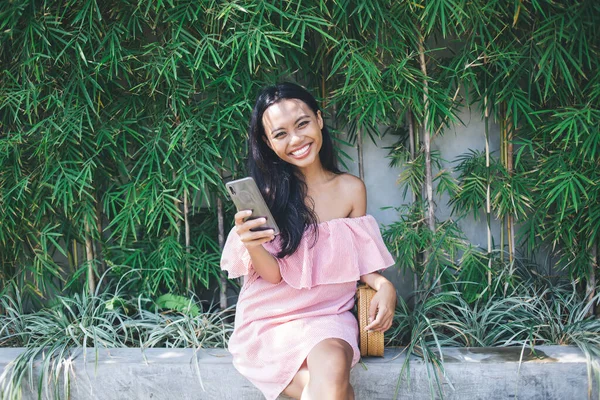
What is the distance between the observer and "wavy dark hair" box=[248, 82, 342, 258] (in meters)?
2.19

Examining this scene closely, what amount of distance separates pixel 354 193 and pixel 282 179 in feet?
1.03

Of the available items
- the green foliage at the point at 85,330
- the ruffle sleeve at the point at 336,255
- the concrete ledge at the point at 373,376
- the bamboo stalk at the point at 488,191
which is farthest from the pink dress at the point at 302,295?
the bamboo stalk at the point at 488,191

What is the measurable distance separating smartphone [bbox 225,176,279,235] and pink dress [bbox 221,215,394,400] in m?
0.28

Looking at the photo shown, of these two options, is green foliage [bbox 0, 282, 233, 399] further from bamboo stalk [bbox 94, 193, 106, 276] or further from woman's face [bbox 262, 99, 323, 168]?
woman's face [bbox 262, 99, 323, 168]

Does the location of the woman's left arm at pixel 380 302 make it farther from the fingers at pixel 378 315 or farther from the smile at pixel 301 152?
the smile at pixel 301 152

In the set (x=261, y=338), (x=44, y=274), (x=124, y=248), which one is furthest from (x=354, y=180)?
(x=44, y=274)

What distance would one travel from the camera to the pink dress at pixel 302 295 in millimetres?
2102

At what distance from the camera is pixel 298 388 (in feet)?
6.56

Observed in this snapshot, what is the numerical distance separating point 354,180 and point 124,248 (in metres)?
1.25

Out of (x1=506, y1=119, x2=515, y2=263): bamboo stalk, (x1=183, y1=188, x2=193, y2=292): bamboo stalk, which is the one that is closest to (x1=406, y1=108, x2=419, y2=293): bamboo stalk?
(x1=506, y1=119, x2=515, y2=263): bamboo stalk

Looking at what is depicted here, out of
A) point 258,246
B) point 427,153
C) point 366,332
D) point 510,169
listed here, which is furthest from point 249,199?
point 510,169

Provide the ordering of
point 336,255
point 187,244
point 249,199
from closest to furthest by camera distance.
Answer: point 249,199, point 336,255, point 187,244

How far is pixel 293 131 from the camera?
2.17 m

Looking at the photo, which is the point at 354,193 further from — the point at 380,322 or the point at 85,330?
the point at 85,330
